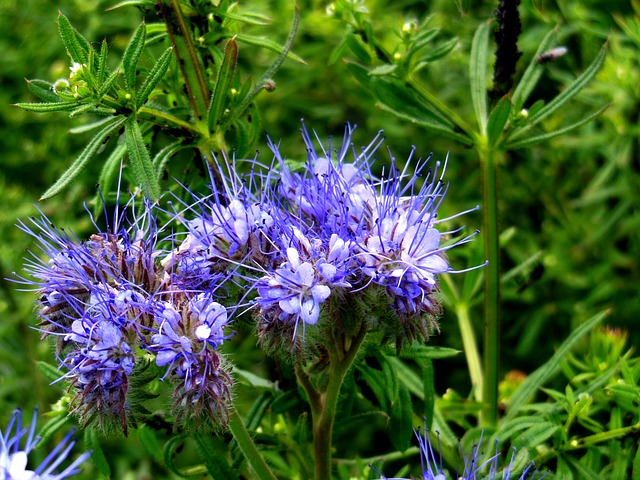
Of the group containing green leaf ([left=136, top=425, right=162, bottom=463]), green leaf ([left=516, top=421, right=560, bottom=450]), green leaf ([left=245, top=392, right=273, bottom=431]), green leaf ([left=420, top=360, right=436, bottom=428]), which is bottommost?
green leaf ([left=136, top=425, right=162, bottom=463])

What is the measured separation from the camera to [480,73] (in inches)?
93.1

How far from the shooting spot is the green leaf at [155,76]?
179 centimetres

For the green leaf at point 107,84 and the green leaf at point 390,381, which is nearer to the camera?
the green leaf at point 107,84

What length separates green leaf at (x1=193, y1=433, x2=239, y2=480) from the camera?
1946 millimetres

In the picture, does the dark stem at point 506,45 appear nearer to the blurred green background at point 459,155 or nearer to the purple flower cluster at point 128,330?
the purple flower cluster at point 128,330

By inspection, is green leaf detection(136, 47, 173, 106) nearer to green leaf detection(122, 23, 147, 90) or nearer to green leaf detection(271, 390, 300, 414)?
green leaf detection(122, 23, 147, 90)

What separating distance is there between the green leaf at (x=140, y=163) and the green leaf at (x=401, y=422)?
29.7 inches

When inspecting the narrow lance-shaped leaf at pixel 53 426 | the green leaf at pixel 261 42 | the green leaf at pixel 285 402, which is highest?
the green leaf at pixel 261 42

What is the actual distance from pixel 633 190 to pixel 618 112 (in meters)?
0.32

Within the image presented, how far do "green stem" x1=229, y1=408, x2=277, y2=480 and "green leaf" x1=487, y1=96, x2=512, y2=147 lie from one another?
0.95m

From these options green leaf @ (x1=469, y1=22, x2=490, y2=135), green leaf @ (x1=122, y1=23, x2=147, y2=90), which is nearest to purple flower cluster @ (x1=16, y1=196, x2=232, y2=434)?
green leaf @ (x1=122, y1=23, x2=147, y2=90)

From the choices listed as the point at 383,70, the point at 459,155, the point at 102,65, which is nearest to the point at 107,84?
the point at 102,65

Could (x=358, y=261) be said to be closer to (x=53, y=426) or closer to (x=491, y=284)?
(x=491, y=284)

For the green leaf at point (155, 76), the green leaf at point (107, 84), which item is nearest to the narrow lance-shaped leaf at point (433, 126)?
the green leaf at point (155, 76)
